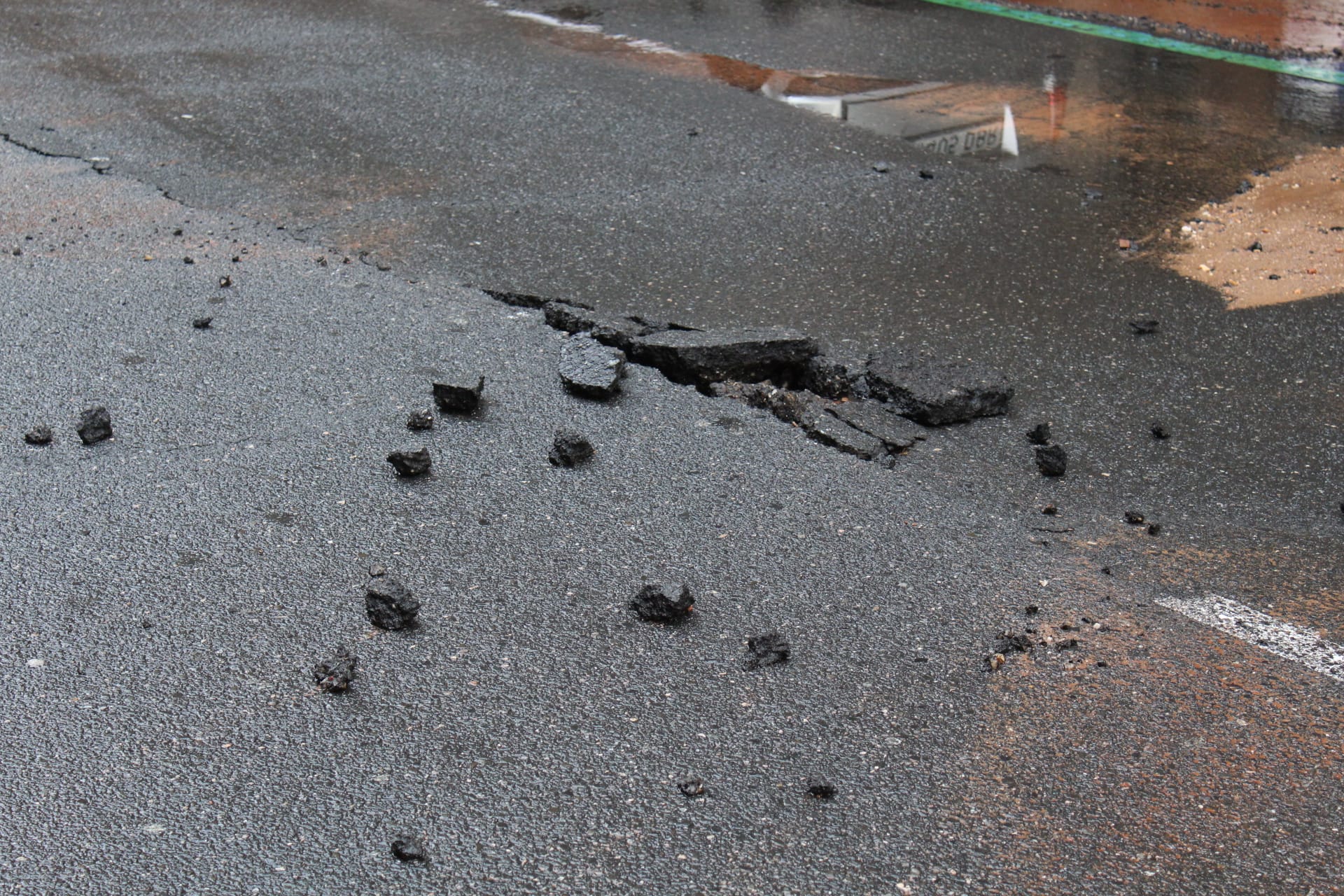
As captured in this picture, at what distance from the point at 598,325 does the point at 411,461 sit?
130 centimetres

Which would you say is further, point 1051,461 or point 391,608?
point 1051,461

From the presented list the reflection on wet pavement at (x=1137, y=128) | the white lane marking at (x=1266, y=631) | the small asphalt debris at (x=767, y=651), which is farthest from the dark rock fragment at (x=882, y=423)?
the reflection on wet pavement at (x=1137, y=128)

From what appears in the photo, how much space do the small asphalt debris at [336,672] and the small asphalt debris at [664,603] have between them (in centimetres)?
74

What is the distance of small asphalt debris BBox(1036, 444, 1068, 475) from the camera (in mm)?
3990

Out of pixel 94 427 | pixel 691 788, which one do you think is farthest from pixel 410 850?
pixel 94 427

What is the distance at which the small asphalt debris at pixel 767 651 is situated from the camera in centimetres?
305

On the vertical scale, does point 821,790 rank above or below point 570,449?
below

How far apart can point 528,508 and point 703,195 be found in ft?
10.3

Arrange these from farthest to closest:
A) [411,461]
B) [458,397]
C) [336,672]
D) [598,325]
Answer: [598,325]
[458,397]
[411,461]
[336,672]

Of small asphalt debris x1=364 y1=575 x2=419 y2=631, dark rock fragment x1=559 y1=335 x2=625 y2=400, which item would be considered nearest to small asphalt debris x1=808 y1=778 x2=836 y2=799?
small asphalt debris x1=364 y1=575 x2=419 y2=631

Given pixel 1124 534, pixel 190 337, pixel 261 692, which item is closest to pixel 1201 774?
pixel 1124 534

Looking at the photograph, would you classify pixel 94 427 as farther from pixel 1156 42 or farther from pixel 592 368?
pixel 1156 42

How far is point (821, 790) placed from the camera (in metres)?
2.64

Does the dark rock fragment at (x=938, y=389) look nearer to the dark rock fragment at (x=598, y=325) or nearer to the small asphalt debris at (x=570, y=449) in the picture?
the dark rock fragment at (x=598, y=325)
